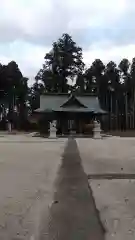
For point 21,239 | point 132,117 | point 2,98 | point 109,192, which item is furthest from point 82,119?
point 21,239

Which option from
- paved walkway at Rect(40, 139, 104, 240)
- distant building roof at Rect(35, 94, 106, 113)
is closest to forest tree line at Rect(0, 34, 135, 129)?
distant building roof at Rect(35, 94, 106, 113)

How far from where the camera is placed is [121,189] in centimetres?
923

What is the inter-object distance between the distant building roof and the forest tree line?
23.7 metres

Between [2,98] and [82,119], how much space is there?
4272cm

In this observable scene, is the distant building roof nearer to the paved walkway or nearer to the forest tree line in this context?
the forest tree line

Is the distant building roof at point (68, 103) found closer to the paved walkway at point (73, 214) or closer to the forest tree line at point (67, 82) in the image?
the forest tree line at point (67, 82)

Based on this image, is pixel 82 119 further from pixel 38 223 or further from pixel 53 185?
pixel 38 223

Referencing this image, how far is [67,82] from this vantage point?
89875mm

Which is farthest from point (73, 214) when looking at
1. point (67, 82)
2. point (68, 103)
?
point (67, 82)

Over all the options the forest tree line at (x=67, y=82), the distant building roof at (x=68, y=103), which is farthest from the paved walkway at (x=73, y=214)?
the forest tree line at (x=67, y=82)

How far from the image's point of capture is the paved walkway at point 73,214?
18.1 feet

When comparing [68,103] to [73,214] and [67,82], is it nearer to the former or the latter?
[67,82]

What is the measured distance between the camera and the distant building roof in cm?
5668

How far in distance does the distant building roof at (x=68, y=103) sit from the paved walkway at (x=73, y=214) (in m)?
45.8
